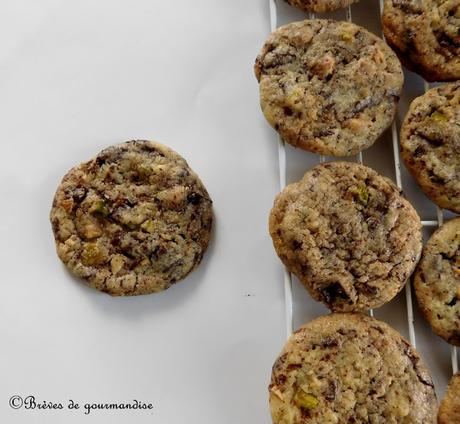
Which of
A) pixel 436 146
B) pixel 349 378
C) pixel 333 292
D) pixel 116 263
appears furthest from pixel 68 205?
pixel 436 146

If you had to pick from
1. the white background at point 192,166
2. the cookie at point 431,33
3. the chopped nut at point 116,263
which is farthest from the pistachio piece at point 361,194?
the chopped nut at point 116,263

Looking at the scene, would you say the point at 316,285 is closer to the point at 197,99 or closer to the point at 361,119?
the point at 361,119

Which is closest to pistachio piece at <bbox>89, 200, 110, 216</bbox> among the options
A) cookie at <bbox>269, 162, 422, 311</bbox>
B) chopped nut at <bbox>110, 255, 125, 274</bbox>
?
chopped nut at <bbox>110, 255, 125, 274</bbox>

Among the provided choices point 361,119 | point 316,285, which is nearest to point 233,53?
point 361,119

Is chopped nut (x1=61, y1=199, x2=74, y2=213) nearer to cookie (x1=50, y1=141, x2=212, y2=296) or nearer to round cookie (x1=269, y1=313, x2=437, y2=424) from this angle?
cookie (x1=50, y1=141, x2=212, y2=296)

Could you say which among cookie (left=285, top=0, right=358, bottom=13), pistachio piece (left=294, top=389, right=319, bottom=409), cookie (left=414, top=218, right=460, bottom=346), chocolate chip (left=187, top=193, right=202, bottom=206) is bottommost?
pistachio piece (left=294, top=389, right=319, bottom=409)

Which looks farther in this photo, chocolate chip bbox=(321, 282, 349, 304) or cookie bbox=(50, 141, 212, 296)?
cookie bbox=(50, 141, 212, 296)
